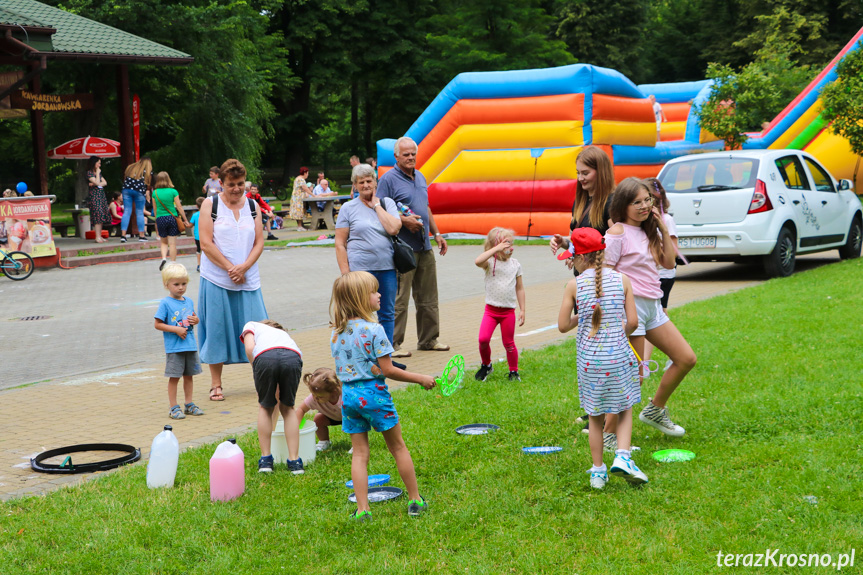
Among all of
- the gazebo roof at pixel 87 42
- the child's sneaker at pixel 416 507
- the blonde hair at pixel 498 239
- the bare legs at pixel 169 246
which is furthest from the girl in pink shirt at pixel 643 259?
the gazebo roof at pixel 87 42

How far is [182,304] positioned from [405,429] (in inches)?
84.5

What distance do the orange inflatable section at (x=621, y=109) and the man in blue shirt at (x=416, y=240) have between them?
38.0 feet

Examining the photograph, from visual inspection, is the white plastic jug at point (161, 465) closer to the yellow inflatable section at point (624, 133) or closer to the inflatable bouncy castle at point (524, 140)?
the inflatable bouncy castle at point (524, 140)

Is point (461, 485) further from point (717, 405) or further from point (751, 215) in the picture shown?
point (751, 215)

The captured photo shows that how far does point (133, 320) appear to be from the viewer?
11.7m

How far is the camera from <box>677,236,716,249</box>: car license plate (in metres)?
12.7

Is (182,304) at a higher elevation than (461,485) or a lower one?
higher

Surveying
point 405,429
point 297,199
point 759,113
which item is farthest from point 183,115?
point 405,429

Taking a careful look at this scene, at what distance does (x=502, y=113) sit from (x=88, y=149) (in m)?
12.1

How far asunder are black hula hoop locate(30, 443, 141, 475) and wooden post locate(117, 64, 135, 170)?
20.8 meters

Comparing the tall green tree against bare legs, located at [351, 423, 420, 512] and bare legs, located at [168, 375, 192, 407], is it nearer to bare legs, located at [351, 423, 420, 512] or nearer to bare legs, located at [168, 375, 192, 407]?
bare legs, located at [168, 375, 192, 407]

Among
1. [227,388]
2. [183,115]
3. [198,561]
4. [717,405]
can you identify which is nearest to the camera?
[198,561]

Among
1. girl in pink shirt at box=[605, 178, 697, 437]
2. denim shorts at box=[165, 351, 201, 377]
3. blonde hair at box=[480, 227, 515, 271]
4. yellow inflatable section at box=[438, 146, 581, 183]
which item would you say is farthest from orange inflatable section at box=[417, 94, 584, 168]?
girl in pink shirt at box=[605, 178, 697, 437]

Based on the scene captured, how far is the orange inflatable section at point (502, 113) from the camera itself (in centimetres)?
1955
